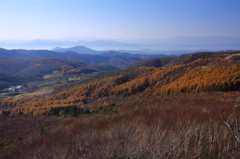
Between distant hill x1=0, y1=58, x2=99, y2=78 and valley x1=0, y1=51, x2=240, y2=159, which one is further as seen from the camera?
distant hill x1=0, y1=58, x2=99, y2=78

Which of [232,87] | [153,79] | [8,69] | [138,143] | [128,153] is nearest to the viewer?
[128,153]

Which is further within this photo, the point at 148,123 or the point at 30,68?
the point at 30,68

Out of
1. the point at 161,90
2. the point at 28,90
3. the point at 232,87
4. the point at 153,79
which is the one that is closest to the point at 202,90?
the point at 232,87

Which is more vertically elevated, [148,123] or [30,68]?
[148,123]

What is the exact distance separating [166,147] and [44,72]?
120 meters

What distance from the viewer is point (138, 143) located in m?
3.86

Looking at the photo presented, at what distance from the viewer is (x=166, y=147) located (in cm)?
347

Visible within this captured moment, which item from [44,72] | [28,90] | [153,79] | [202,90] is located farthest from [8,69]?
[202,90]

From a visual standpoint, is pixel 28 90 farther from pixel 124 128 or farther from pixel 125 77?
pixel 124 128

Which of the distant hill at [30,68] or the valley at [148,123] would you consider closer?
the valley at [148,123]

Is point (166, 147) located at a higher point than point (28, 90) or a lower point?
higher

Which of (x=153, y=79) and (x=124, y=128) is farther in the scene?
(x=153, y=79)

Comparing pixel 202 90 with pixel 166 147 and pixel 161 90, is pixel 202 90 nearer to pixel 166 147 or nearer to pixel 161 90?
pixel 161 90

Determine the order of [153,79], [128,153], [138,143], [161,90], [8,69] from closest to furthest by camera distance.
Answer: [128,153], [138,143], [161,90], [153,79], [8,69]
